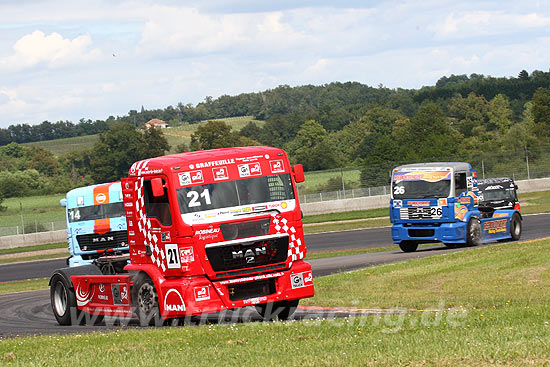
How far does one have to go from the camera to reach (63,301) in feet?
50.9

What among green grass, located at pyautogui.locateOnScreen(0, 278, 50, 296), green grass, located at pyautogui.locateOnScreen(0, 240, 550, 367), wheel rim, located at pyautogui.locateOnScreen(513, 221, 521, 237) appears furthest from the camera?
wheel rim, located at pyautogui.locateOnScreen(513, 221, 521, 237)

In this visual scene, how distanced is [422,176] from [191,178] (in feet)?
44.3

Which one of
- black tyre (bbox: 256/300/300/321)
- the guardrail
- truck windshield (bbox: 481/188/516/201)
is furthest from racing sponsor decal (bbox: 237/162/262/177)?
the guardrail

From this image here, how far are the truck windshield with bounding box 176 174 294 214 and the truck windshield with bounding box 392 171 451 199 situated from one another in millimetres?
12434

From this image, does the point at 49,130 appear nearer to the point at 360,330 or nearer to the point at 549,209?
the point at 549,209

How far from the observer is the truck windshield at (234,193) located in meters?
12.3

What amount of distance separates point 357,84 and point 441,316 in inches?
7133

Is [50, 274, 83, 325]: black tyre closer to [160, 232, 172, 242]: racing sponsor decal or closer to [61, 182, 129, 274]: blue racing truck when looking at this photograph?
[160, 232, 172, 242]: racing sponsor decal

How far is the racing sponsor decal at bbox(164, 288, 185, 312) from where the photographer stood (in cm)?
1214

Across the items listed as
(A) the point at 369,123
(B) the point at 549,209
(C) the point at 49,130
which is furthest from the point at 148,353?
(C) the point at 49,130

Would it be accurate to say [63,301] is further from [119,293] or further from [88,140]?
[88,140]

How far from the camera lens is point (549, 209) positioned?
42688mm

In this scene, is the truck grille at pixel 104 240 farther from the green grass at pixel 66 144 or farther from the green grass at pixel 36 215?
the green grass at pixel 66 144

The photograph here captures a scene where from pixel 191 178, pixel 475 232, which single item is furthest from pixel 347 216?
pixel 191 178
